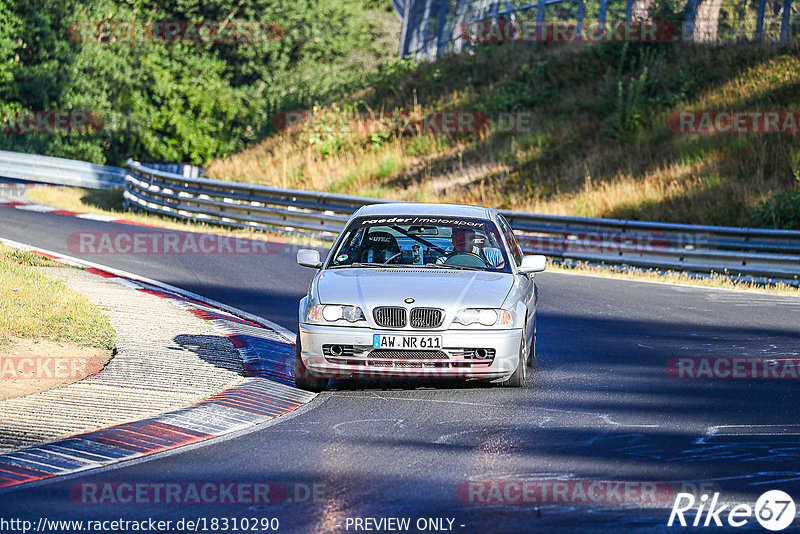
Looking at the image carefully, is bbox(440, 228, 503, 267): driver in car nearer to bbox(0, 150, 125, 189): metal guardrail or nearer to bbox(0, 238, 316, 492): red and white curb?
bbox(0, 238, 316, 492): red and white curb

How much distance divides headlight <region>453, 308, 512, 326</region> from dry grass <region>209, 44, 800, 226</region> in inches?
557

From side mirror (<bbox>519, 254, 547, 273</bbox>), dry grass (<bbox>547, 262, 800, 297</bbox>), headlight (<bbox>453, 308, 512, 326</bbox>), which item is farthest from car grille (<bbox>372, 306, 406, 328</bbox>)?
dry grass (<bbox>547, 262, 800, 297</bbox>)

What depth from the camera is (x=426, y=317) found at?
9023 mm

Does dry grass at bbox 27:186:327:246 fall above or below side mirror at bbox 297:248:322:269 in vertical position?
below

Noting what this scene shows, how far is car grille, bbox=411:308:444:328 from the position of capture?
901 cm

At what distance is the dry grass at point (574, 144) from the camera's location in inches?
941

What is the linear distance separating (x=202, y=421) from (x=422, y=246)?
318cm

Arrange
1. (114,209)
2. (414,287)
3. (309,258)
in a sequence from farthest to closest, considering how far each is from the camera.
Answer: (114,209), (309,258), (414,287)

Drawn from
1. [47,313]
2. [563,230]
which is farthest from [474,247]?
[563,230]

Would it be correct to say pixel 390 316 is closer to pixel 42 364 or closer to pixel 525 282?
pixel 525 282

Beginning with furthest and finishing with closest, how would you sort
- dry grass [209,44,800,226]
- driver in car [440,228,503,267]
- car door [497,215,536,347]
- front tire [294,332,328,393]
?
1. dry grass [209,44,800,226]
2. driver in car [440,228,503,267]
3. car door [497,215,536,347]
4. front tire [294,332,328,393]

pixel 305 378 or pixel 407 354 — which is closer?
pixel 407 354

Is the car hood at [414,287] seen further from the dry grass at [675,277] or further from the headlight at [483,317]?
the dry grass at [675,277]

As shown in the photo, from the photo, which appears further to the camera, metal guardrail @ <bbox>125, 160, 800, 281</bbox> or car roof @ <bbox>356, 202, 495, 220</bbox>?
metal guardrail @ <bbox>125, 160, 800, 281</bbox>
